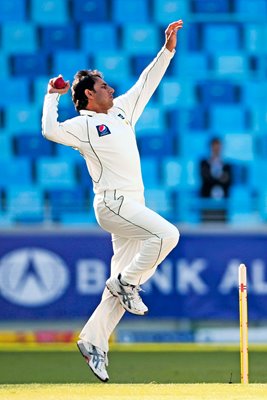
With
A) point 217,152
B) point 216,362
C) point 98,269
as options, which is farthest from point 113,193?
point 217,152

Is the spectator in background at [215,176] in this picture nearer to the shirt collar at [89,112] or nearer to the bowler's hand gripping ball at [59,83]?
the shirt collar at [89,112]

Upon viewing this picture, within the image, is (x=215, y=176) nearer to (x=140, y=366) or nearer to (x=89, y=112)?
(x=140, y=366)

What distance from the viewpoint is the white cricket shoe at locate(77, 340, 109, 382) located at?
714cm

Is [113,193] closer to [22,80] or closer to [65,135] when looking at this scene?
[65,135]

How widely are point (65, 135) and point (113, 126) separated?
0.34 m

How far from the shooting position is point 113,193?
7.09 metres

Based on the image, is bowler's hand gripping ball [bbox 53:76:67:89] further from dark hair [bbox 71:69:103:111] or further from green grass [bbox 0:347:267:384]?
green grass [bbox 0:347:267:384]

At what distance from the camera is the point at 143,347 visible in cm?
1161

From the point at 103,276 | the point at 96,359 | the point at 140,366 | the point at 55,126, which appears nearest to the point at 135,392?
the point at 96,359

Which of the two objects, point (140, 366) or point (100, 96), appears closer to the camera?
point (100, 96)

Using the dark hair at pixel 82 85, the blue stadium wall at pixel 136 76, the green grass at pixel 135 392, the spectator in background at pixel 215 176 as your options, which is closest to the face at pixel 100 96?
the dark hair at pixel 82 85

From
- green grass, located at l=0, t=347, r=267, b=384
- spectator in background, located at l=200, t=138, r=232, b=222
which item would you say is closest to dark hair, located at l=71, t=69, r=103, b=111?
green grass, located at l=0, t=347, r=267, b=384

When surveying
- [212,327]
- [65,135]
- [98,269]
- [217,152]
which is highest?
[65,135]

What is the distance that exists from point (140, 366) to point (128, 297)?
2.53 m
